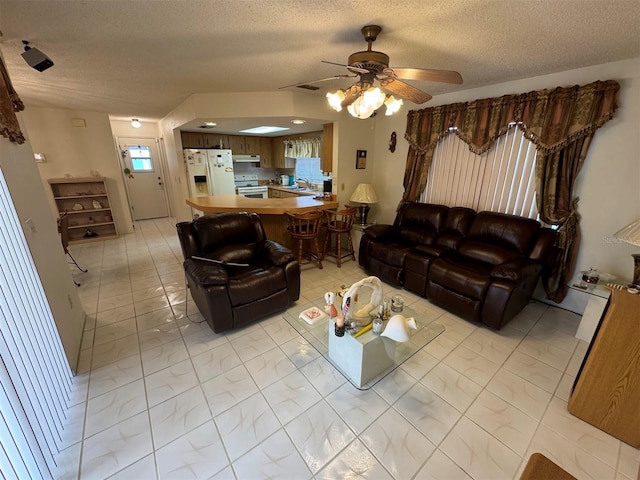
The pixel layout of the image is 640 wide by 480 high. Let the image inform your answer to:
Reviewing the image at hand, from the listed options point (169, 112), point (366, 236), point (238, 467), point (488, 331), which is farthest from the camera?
point (169, 112)

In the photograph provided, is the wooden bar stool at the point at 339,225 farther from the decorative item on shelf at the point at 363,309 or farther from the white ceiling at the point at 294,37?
the decorative item on shelf at the point at 363,309

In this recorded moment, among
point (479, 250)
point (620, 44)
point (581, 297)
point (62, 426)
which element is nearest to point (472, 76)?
point (620, 44)

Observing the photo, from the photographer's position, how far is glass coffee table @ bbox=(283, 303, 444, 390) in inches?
69.2

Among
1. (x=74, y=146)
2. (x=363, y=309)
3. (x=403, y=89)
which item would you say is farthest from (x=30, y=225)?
(x=74, y=146)

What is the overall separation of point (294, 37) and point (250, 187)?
5.26 metres

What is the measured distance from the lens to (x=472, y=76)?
270cm

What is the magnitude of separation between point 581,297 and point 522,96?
7.15 ft

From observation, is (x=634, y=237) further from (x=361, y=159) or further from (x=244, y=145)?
(x=244, y=145)

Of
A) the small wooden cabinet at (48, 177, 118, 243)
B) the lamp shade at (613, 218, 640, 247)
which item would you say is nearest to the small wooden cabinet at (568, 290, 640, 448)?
the lamp shade at (613, 218, 640, 247)

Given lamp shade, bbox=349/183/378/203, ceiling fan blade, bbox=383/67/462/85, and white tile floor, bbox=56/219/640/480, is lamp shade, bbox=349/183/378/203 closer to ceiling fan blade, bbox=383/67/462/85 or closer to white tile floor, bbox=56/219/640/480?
white tile floor, bbox=56/219/640/480

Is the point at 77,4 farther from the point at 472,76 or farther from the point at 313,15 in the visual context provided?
the point at 472,76

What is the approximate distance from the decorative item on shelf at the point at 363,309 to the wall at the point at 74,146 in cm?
577

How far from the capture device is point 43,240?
1952mm

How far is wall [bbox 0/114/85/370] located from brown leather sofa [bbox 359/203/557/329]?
306 cm
